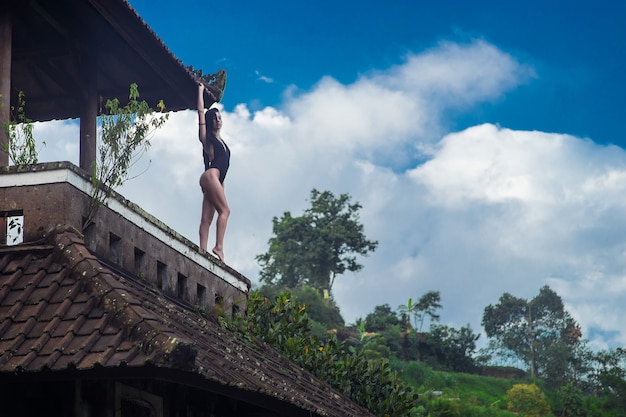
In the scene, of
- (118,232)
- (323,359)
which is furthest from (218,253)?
(118,232)

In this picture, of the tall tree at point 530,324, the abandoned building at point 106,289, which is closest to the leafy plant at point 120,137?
the abandoned building at point 106,289

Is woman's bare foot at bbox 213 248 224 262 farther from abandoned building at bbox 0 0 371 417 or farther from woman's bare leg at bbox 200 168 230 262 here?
abandoned building at bbox 0 0 371 417

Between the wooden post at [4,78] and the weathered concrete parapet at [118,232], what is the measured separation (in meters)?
0.86

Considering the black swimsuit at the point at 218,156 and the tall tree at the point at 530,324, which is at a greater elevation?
the tall tree at the point at 530,324

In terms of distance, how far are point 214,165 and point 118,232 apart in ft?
11.7

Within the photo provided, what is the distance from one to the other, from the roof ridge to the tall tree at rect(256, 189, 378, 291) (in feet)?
264

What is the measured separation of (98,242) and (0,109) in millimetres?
1602

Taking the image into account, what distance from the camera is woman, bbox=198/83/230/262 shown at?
13.0m

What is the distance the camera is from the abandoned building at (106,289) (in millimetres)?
6977

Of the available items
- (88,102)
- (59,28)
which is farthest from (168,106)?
(59,28)

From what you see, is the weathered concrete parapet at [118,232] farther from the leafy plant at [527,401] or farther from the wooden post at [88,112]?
the leafy plant at [527,401]

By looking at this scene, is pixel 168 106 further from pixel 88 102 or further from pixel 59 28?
pixel 59 28

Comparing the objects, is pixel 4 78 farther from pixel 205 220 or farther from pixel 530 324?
pixel 530 324

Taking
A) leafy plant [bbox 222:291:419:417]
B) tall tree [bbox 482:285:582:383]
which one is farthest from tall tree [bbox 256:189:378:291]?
leafy plant [bbox 222:291:419:417]
